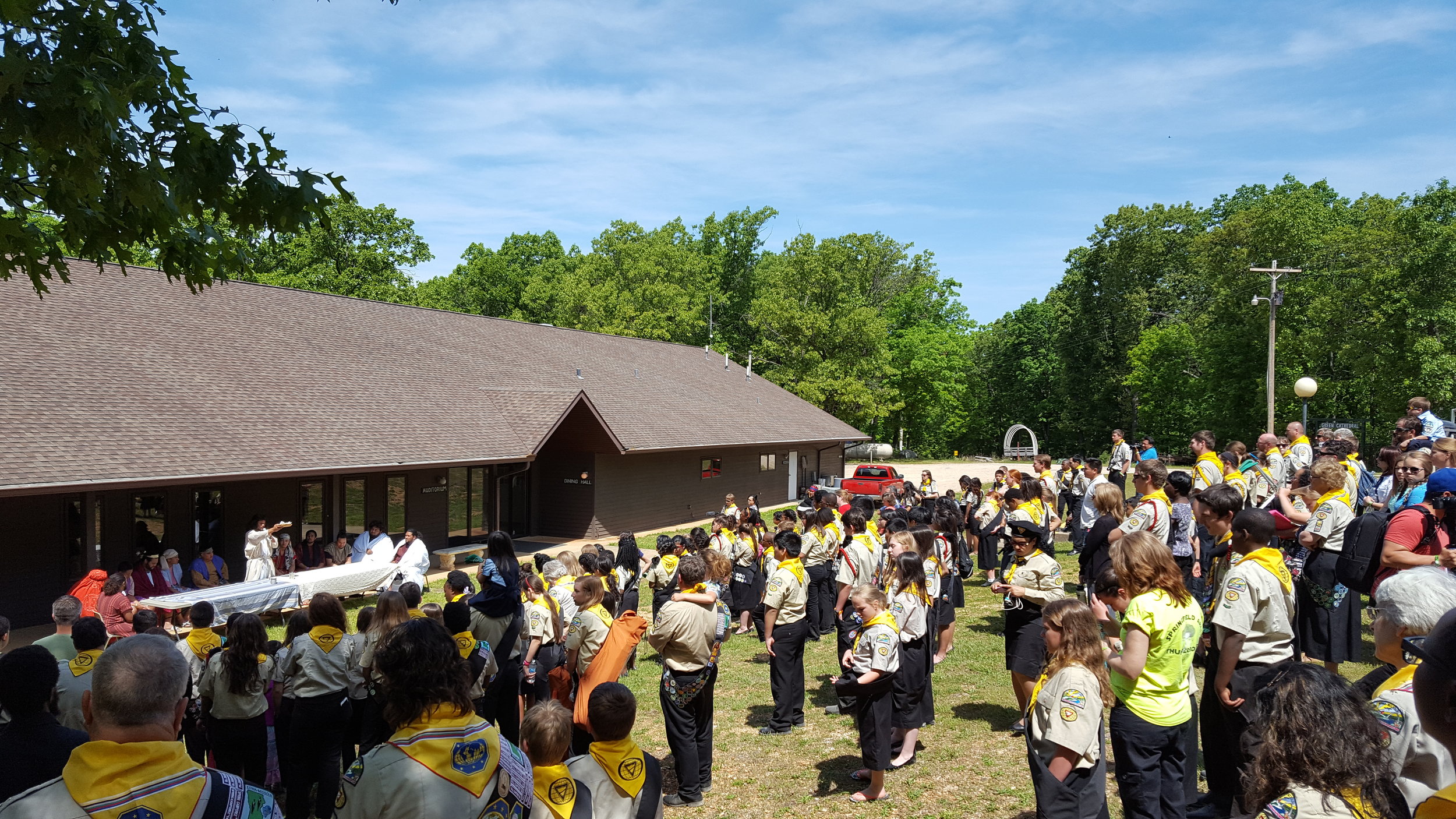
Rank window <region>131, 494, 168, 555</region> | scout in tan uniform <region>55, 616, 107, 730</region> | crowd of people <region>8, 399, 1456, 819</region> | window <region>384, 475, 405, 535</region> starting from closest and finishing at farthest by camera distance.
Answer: crowd of people <region>8, 399, 1456, 819</region>
scout in tan uniform <region>55, 616, 107, 730</region>
window <region>131, 494, 168, 555</region>
window <region>384, 475, 405, 535</region>

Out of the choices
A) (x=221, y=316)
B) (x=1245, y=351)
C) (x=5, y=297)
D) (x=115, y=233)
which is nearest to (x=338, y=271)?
(x=221, y=316)

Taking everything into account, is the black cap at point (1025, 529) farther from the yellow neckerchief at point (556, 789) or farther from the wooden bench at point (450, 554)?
the wooden bench at point (450, 554)

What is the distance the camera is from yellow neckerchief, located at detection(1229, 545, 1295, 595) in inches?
195

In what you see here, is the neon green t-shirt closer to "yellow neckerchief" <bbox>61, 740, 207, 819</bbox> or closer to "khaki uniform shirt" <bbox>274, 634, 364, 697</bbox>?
"yellow neckerchief" <bbox>61, 740, 207, 819</bbox>

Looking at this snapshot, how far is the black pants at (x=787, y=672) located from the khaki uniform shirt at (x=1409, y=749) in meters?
5.15

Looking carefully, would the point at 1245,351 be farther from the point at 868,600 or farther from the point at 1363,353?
the point at 868,600

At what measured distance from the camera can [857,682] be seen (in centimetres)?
605

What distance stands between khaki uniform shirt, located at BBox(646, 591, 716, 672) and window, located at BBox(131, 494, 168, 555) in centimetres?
1245

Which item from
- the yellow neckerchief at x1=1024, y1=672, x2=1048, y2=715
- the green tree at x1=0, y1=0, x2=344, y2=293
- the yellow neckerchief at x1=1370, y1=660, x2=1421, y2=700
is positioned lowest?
the yellow neckerchief at x1=1024, y1=672, x2=1048, y2=715

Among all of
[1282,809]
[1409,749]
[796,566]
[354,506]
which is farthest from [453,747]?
[354,506]

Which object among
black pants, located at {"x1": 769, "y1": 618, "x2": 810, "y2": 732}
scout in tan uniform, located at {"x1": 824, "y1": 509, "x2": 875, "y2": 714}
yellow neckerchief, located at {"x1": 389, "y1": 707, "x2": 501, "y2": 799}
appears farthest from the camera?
scout in tan uniform, located at {"x1": 824, "y1": 509, "x2": 875, "y2": 714}

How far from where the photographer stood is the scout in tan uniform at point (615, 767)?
3.94 m

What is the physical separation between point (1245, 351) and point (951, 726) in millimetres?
45793

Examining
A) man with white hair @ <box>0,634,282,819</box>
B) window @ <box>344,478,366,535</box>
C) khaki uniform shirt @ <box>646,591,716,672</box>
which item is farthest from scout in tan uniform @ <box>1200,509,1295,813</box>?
window @ <box>344,478,366,535</box>
